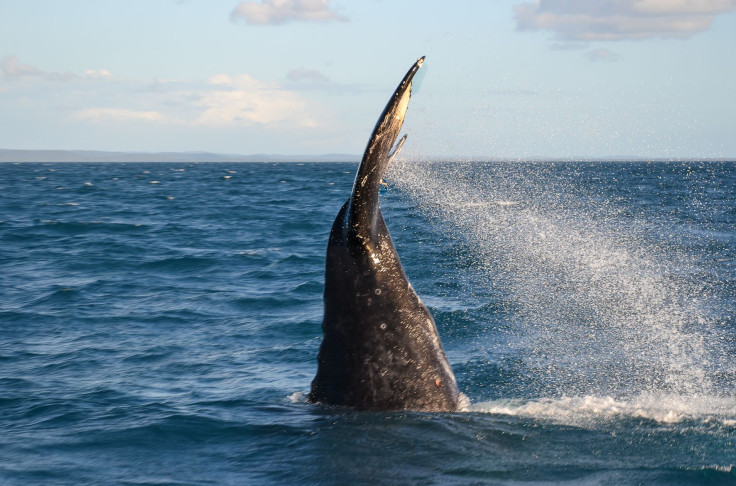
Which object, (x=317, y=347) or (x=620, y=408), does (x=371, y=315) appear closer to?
(x=620, y=408)

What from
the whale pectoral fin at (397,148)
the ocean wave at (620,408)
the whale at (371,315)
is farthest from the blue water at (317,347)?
the whale pectoral fin at (397,148)

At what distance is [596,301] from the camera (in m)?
12.2

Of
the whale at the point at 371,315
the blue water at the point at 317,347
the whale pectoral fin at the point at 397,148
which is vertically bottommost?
the blue water at the point at 317,347

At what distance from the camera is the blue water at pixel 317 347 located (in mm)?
5074

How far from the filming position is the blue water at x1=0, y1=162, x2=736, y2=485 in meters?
5.07

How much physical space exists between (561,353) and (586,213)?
1937 cm

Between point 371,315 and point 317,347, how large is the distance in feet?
16.2

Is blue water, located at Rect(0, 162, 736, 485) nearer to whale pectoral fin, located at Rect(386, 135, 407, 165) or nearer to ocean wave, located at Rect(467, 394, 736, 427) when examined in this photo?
ocean wave, located at Rect(467, 394, 736, 427)

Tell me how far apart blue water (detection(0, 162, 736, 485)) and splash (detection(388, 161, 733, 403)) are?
0.17ft

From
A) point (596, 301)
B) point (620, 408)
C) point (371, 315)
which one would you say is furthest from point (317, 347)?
point (371, 315)

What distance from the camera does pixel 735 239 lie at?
19.6 m

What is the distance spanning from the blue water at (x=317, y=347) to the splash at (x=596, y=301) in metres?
0.05

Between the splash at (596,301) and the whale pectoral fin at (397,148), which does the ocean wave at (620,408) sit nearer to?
the splash at (596,301)

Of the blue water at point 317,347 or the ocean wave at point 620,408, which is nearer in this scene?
the blue water at point 317,347
